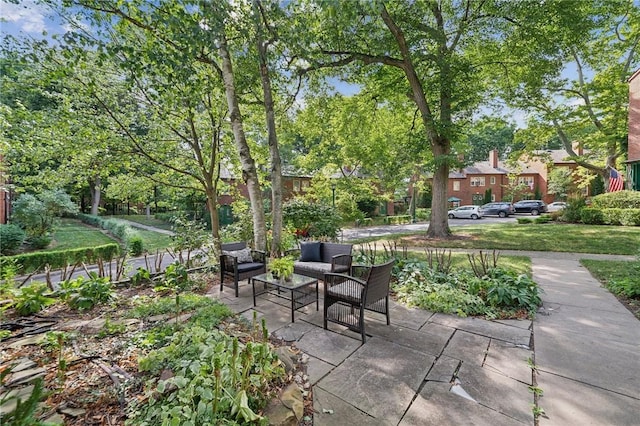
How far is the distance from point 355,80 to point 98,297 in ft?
33.7

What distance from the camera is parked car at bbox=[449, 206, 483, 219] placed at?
24.8 meters

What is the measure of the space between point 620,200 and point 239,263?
59.9 feet

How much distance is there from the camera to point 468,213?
25109 mm

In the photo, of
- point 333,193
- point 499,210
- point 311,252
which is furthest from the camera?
point 499,210

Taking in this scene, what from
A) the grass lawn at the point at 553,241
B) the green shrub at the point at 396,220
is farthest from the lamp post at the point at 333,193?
the grass lawn at the point at 553,241

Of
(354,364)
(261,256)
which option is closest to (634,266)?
(354,364)

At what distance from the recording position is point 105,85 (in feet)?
21.6

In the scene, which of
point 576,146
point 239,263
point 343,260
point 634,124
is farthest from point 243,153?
point 576,146

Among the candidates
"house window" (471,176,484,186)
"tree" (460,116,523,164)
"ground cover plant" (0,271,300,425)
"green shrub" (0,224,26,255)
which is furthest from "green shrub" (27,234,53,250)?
"tree" (460,116,523,164)

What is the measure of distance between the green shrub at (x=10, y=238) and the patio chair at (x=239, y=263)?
8955 millimetres

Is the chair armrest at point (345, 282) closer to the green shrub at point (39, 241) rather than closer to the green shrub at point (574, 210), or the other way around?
the green shrub at point (39, 241)

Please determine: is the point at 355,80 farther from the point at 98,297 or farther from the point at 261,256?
the point at 98,297

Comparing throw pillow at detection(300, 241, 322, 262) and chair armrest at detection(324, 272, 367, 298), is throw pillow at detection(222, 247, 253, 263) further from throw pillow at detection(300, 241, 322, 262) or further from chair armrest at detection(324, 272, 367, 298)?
chair armrest at detection(324, 272, 367, 298)

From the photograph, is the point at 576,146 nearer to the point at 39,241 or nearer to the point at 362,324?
the point at 362,324
